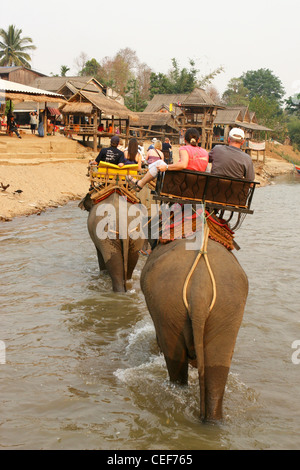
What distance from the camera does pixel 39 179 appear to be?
787 inches

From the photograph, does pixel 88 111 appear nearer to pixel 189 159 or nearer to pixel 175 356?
pixel 189 159

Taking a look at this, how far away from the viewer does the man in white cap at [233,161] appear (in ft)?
15.8

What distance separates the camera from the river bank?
17.1 metres

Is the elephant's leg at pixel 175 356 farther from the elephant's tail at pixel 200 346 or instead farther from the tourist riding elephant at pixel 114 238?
the tourist riding elephant at pixel 114 238

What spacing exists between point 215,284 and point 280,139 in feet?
242

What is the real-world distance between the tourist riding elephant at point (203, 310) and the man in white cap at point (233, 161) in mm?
728

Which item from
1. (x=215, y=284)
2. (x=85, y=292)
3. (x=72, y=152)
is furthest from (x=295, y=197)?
(x=215, y=284)

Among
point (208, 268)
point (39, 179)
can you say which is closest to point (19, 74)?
point (39, 179)

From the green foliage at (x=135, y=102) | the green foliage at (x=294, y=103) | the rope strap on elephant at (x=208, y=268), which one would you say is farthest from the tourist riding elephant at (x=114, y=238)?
the green foliage at (x=294, y=103)

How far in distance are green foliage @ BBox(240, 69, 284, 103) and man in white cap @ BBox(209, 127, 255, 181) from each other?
108 meters

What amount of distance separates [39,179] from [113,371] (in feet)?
49.2

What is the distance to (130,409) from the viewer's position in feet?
16.8

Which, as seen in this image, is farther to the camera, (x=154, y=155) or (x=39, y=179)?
(x=39, y=179)
